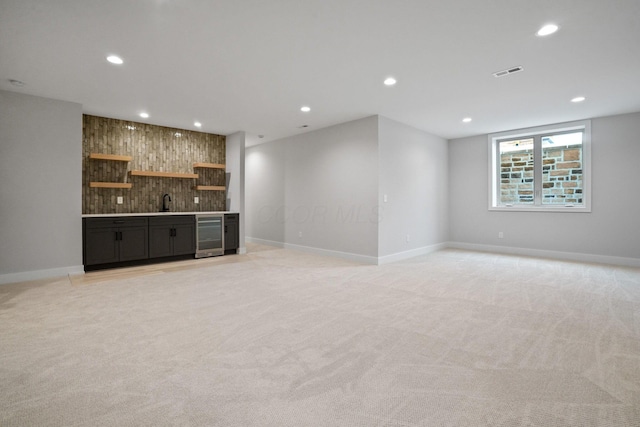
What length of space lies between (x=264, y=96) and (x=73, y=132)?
3193mm

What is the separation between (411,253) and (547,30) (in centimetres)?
451

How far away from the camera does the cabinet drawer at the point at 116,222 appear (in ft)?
16.5

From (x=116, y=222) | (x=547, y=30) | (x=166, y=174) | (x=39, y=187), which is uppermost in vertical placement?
Answer: (x=547, y=30)

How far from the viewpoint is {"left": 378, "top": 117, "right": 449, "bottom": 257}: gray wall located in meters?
5.86

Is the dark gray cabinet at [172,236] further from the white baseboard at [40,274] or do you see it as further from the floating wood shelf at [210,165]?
the floating wood shelf at [210,165]

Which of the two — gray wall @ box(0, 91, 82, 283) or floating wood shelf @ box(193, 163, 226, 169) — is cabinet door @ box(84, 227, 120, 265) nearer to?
gray wall @ box(0, 91, 82, 283)

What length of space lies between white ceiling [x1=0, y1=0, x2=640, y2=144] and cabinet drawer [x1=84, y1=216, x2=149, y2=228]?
1920mm

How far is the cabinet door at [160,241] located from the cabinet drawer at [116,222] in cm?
19

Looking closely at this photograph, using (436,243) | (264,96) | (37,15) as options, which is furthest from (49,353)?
(436,243)

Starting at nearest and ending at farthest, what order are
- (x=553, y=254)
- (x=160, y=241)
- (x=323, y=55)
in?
(x=323, y=55)
(x=160, y=241)
(x=553, y=254)

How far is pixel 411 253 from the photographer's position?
6.53 m

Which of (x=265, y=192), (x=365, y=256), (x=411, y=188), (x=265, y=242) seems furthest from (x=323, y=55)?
(x=265, y=242)

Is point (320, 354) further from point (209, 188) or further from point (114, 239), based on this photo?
point (209, 188)

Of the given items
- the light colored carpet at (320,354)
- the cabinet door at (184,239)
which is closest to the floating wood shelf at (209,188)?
the cabinet door at (184,239)
